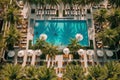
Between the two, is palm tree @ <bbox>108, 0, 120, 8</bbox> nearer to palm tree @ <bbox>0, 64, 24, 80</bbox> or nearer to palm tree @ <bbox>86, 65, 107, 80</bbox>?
palm tree @ <bbox>86, 65, 107, 80</bbox>

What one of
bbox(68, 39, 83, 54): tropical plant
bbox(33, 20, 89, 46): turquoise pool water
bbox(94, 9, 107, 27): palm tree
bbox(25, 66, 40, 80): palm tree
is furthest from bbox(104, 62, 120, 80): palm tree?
bbox(25, 66, 40, 80): palm tree

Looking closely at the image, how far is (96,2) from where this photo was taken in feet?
141

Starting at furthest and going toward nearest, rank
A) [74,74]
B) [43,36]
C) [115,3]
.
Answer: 1. [115,3]
2. [43,36]
3. [74,74]

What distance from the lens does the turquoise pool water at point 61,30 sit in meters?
42.2

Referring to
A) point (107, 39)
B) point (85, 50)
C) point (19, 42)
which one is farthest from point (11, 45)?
point (107, 39)

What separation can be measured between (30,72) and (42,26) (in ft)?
39.2

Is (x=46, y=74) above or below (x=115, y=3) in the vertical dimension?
below

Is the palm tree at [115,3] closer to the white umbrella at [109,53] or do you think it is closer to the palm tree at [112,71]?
the white umbrella at [109,53]

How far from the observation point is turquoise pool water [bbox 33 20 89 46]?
139ft

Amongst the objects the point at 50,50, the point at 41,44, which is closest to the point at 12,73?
the point at 50,50

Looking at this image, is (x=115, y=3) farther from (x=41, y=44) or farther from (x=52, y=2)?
(x=41, y=44)

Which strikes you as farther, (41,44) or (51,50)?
(41,44)

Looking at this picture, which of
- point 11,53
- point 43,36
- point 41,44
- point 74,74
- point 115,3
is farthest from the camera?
point 115,3

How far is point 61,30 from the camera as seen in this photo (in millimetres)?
43219
